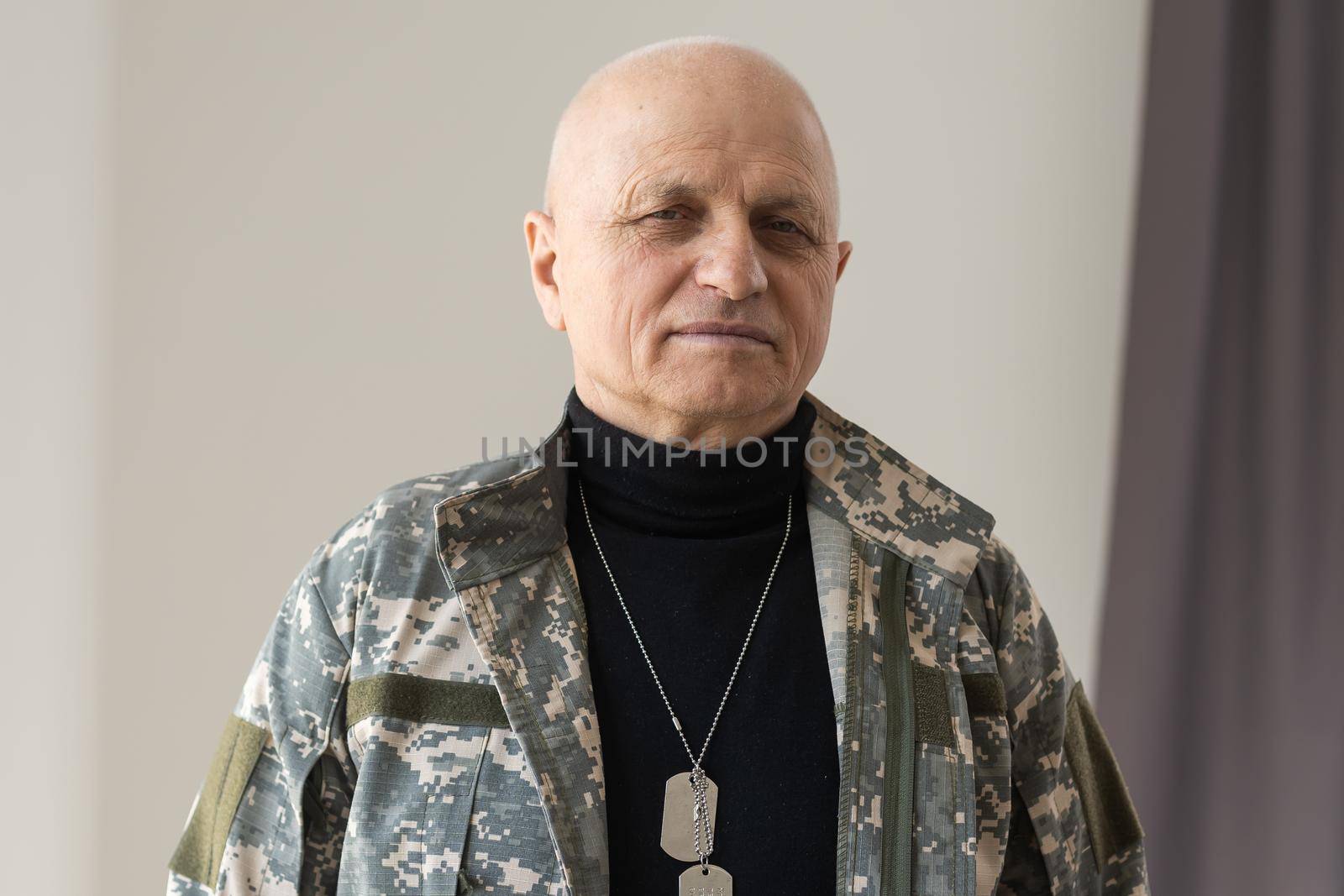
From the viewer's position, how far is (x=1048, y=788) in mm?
1181

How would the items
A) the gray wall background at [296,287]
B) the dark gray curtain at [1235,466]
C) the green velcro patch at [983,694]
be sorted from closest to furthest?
the green velcro patch at [983,694], the gray wall background at [296,287], the dark gray curtain at [1235,466]

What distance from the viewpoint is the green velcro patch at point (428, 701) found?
1.07m

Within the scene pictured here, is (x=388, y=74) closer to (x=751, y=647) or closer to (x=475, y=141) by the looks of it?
(x=475, y=141)

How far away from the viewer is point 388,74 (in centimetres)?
179

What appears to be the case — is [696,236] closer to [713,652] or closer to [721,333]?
[721,333]

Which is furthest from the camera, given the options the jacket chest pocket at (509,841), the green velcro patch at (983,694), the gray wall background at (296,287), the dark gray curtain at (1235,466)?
the dark gray curtain at (1235,466)

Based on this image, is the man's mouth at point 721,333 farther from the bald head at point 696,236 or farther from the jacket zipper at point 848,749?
the jacket zipper at point 848,749

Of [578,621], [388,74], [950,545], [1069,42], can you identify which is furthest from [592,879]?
[1069,42]

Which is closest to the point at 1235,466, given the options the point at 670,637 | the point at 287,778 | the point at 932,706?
the point at 932,706

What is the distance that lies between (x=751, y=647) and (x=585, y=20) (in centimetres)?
110

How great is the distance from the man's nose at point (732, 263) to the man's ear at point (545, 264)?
0.18 metres

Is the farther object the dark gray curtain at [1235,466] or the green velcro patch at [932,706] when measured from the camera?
the dark gray curtain at [1235,466]

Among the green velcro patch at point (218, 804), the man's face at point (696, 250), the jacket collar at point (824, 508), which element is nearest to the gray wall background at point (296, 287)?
the green velcro patch at point (218, 804)

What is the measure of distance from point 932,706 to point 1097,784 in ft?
0.90
